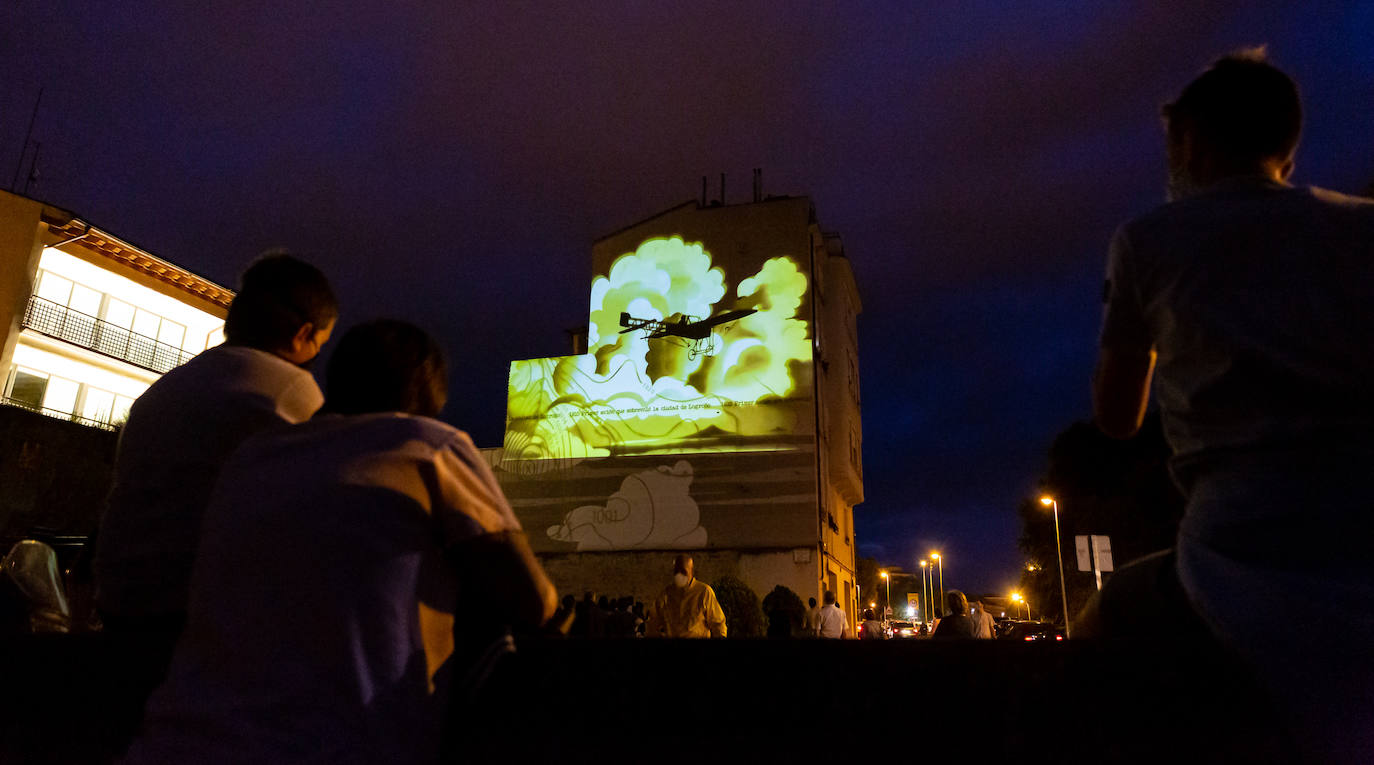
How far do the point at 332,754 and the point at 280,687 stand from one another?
160 millimetres

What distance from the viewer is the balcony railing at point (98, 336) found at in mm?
24797

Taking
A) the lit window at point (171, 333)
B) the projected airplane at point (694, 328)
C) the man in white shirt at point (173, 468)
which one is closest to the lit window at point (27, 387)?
the lit window at point (171, 333)

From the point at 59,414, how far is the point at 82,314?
11.1ft

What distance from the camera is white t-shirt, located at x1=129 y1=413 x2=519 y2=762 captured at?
145 centimetres

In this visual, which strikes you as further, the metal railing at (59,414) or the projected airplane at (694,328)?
the projected airplane at (694,328)

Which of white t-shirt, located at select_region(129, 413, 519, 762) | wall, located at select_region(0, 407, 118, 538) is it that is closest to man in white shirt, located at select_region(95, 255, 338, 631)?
white t-shirt, located at select_region(129, 413, 519, 762)

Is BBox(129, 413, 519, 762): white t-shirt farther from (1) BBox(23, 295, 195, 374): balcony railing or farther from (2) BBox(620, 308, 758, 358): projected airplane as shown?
(2) BBox(620, 308, 758, 358): projected airplane

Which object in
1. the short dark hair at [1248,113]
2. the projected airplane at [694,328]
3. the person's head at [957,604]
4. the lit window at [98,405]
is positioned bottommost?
the person's head at [957,604]

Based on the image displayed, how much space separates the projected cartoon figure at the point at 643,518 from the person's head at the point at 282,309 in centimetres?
2717

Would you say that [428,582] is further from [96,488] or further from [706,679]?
[96,488]

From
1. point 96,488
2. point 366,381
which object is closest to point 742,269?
point 96,488

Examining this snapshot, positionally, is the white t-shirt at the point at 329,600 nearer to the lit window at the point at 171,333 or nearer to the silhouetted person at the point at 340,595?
the silhouetted person at the point at 340,595

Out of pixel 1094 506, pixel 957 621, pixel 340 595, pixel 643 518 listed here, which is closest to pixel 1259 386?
pixel 340 595

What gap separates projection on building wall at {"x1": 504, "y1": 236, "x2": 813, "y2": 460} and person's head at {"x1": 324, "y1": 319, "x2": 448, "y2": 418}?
2802cm
